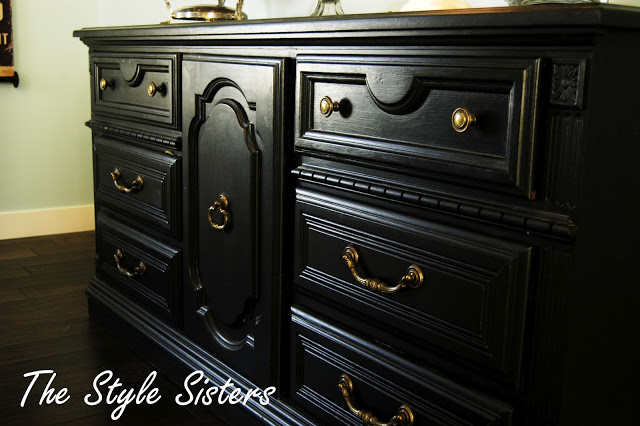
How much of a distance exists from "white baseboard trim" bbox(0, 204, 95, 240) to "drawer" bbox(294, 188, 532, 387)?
2343 mm

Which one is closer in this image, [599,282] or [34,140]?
[599,282]

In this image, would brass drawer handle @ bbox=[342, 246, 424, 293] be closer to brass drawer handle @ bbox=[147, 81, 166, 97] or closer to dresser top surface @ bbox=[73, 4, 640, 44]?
dresser top surface @ bbox=[73, 4, 640, 44]

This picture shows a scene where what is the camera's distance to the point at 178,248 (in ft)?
5.59

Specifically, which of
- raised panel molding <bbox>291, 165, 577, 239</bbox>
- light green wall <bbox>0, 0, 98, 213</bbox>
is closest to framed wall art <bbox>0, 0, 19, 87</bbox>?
light green wall <bbox>0, 0, 98, 213</bbox>

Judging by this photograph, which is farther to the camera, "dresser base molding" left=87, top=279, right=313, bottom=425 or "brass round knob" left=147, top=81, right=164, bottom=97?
"brass round knob" left=147, top=81, right=164, bottom=97

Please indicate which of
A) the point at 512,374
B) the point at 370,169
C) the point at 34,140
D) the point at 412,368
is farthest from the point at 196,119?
the point at 34,140

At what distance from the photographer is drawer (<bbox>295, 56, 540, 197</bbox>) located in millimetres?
884

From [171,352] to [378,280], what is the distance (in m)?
0.82

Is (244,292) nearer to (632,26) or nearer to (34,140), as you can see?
(632,26)

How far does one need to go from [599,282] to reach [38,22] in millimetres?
2952

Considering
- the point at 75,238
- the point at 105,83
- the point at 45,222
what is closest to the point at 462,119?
the point at 105,83

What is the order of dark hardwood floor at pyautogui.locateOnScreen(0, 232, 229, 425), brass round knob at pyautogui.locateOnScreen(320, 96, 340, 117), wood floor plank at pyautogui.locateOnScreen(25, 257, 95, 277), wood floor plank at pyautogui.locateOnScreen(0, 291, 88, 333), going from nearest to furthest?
brass round knob at pyautogui.locateOnScreen(320, 96, 340, 117), dark hardwood floor at pyautogui.locateOnScreen(0, 232, 229, 425), wood floor plank at pyautogui.locateOnScreen(0, 291, 88, 333), wood floor plank at pyautogui.locateOnScreen(25, 257, 95, 277)

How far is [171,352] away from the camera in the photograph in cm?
176

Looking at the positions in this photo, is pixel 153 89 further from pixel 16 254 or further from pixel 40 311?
pixel 16 254
